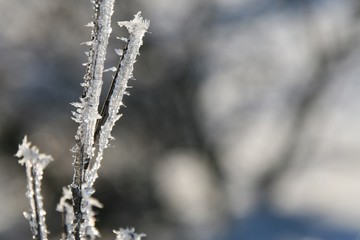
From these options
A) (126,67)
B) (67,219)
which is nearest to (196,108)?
(67,219)

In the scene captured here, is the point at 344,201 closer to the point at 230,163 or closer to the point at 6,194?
the point at 230,163

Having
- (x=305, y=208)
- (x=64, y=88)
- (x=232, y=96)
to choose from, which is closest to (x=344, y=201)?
(x=305, y=208)

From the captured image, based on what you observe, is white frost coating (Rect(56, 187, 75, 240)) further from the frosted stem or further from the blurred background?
the blurred background

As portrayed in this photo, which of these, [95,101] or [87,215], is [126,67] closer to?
[95,101]

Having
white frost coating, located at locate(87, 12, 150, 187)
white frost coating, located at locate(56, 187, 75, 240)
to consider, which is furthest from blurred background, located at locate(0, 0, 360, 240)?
white frost coating, located at locate(87, 12, 150, 187)

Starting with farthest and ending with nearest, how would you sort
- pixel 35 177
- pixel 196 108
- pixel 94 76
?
pixel 196 108 → pixel 35 177 → pixel 94 76

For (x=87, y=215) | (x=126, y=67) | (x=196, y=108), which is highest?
(x=196, y=108)

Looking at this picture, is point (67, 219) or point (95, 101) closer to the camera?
point (95, 101)
